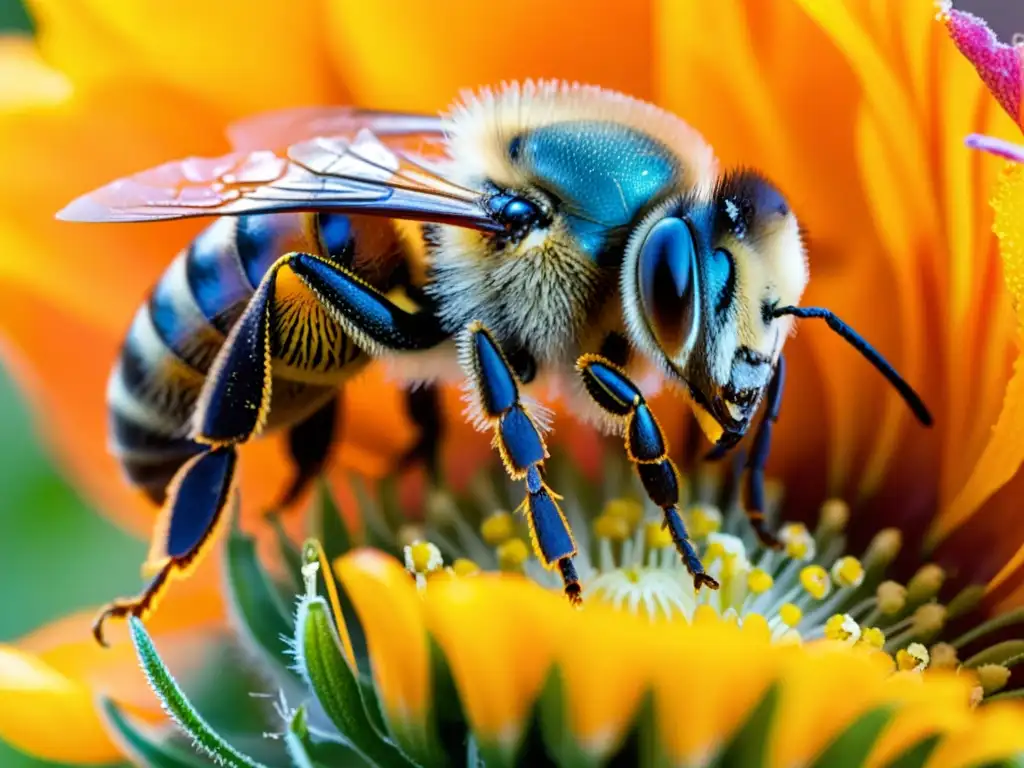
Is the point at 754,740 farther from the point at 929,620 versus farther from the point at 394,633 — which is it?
the point at 929,620

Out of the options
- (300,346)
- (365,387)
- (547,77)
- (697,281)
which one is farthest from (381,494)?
(697,281)

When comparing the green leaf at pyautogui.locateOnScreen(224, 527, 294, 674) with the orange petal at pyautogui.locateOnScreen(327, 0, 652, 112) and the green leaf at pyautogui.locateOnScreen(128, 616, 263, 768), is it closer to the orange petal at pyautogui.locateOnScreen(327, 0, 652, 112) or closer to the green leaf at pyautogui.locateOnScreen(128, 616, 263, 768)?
the green leaf at pyautogui.locateOnScreen(128, 616, 263, 768)

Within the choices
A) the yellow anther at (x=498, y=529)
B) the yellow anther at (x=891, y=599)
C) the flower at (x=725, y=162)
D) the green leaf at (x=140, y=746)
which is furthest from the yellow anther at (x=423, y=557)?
the yellow anther at (x=891, y=599)

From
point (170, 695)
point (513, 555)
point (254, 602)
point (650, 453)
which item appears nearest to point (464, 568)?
point (513, 555)

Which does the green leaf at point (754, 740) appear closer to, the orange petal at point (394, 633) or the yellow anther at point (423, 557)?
the orange petal at point (394, 633)

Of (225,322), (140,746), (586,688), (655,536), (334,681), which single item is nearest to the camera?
(586,688)

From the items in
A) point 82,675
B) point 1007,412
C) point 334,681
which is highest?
point 1007,412

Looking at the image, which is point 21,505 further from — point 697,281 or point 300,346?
point 697,281
